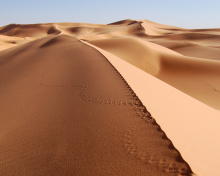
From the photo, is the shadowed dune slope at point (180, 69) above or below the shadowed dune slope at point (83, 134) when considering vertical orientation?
below

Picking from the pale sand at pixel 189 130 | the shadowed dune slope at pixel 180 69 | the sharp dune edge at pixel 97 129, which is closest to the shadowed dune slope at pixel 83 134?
the sharp dune edge at pixel 97 129

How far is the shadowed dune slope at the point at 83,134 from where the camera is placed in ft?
6.15

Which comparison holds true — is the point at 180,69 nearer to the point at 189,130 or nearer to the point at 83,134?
the point at 189,130

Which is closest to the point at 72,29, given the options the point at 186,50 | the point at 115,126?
the point at 186,50

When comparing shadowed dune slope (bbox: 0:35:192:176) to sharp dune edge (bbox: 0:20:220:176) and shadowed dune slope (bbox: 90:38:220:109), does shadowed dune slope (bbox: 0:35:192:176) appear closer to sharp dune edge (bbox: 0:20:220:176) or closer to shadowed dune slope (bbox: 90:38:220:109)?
sharp dune edge (bbox: 0:20:220:176)

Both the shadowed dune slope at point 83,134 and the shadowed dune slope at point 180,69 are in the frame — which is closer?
the shadowed dune slope at point 83,134

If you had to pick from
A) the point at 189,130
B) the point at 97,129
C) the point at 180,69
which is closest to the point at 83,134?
the point at 97,129

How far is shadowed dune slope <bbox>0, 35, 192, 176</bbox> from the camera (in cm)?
188

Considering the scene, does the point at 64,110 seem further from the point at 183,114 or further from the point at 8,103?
the point at 183,114

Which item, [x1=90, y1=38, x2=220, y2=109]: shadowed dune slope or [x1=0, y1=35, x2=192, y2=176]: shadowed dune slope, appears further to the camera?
[x1=90, y1=38, x2=220, y2=109]: shadowed dune slope

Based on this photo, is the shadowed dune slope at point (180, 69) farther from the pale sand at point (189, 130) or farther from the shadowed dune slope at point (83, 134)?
the shadowed dune slope at point (83, 134)

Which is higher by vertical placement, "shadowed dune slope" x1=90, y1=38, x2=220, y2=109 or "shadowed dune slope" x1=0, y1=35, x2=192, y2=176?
"shadowed dune slope" x1=0, y1=35, x2=192, y2=176

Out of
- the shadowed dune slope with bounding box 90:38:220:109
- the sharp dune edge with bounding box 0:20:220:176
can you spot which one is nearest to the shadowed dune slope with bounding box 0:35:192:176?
the sharp dune edge with bounding box 0:20:220:176

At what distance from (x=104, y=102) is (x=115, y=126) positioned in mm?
681
